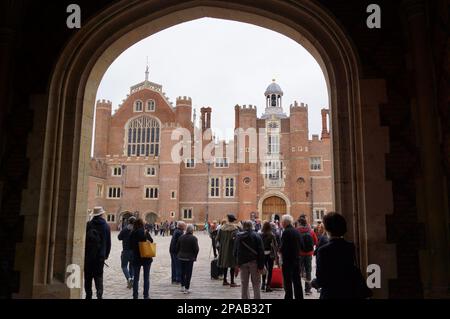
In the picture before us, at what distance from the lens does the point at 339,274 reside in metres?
2.81

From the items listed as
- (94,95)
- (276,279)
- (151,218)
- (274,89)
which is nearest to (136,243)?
(94,95)

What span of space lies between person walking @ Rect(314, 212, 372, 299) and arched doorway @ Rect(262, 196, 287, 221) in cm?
3500

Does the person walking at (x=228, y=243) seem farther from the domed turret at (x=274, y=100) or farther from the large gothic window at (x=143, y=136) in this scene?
the domed turret at (x=274, y=100)

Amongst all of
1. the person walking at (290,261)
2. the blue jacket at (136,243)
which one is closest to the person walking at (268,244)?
the person walking at (290,261)

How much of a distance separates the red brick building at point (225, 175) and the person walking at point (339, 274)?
3402cm

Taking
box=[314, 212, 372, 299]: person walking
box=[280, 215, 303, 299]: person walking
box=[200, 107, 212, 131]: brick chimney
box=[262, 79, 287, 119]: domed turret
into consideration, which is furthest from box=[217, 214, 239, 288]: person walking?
box=[262, 79, 287, 119]: domed turret

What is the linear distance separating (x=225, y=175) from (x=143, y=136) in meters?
10.6

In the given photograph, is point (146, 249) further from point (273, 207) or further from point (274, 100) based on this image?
point (274, 100)

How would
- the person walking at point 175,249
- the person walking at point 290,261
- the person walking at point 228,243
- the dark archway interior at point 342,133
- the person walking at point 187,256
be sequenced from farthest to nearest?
the person walking at point 175,249, the person walking at point 228,243, the person walking at point 187,256, the person walking at point 290,261, the dark archway interior at point 342,133

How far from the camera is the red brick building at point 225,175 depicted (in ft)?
122

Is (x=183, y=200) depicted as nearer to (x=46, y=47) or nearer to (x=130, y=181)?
(x=130, y=181)

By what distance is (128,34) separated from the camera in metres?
5.22

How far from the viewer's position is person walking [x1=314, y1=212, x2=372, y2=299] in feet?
9.18

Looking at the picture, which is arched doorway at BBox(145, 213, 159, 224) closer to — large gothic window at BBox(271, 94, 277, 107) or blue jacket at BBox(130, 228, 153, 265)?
large gothic window at BBox(271, 94, 277, 107)
